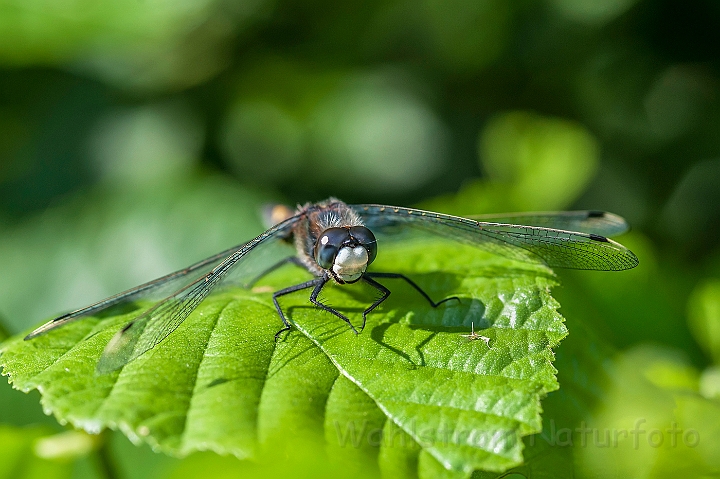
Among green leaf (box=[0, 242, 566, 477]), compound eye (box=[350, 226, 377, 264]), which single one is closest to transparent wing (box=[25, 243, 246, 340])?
green leaf (box=[0, 242, 566, 477])

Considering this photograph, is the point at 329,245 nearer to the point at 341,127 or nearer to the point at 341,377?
the point at 341,377

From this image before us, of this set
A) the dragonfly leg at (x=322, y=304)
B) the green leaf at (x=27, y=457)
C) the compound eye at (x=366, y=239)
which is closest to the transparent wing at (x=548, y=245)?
the compound eye at (x=366, y=239)

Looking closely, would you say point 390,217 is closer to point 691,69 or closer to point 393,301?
point 393,301

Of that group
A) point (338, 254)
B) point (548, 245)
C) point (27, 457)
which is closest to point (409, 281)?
point (338, 254)

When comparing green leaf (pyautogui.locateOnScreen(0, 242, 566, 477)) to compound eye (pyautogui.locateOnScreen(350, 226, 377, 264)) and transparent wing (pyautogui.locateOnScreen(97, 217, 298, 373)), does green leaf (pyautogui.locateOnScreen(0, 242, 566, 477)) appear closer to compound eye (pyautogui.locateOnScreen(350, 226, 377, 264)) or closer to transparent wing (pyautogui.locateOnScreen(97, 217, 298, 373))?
transparent wing (pyautogui.locateOnScreen(97, 217, 298, 373))

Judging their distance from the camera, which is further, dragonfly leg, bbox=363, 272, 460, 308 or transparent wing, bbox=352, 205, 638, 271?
transparent wing, bbox=352, 205, 638, 271

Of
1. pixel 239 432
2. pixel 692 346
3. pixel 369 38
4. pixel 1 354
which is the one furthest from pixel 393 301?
pixel 369 38

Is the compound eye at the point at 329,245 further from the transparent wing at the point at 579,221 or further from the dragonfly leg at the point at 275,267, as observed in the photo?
the transparent wing at the point at 579,221
